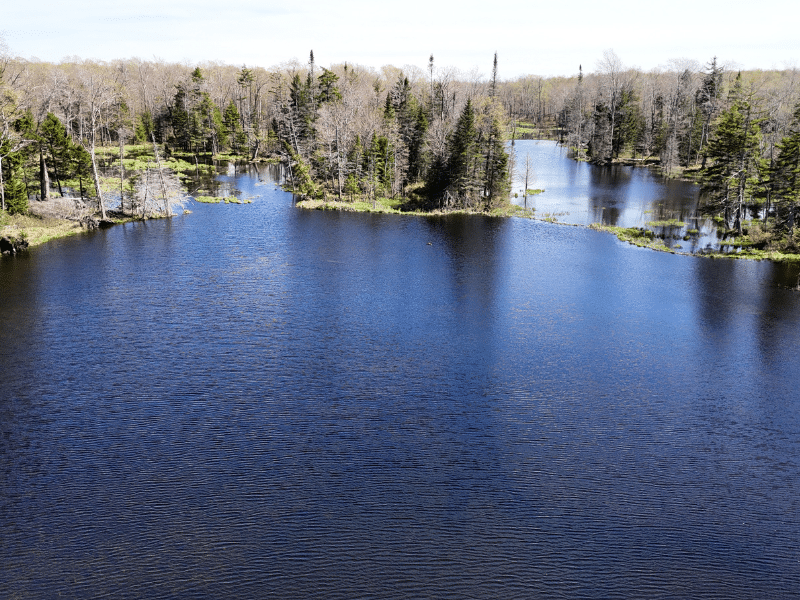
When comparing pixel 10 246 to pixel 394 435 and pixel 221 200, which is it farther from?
pixel 394 435

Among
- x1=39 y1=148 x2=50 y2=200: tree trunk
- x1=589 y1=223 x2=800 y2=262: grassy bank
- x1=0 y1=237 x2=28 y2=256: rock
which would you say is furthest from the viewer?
x1=39 y1=148 x2=50 y2=200: tree trunk

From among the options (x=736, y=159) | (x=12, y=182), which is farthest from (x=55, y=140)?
(x=736, y=159)

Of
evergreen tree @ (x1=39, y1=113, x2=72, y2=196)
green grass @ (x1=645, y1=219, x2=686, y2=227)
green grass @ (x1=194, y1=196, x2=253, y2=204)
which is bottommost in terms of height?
green grass @ (x1=645, y1=219, x2=686, y2=227)

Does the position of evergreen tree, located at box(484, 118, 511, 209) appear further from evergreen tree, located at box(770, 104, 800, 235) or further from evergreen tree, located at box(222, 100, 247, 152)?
evergreen tree, located at box(222, 100, 247, 152)

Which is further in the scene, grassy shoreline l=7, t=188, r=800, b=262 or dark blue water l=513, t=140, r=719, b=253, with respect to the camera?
dark blue water l=513, t=140, r=719, b=253

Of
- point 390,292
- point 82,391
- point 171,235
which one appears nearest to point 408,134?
point 171,235

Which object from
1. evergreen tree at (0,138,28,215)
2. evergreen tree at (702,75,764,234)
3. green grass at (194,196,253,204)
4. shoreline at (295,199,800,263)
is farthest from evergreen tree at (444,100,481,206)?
evergreen tree at (0,138,28,215)

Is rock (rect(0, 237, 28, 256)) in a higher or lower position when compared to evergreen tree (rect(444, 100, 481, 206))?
lower
